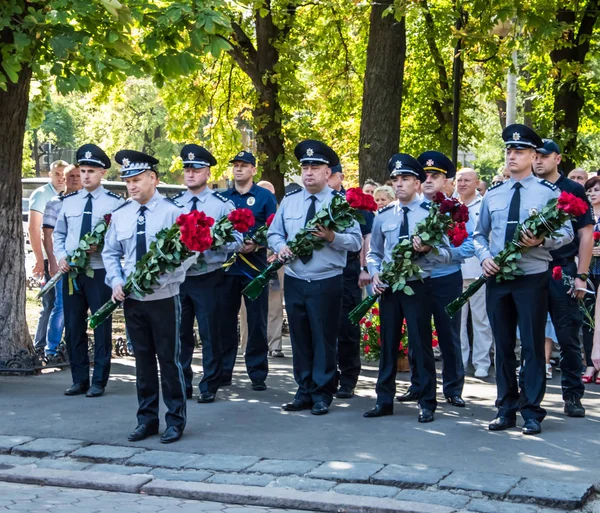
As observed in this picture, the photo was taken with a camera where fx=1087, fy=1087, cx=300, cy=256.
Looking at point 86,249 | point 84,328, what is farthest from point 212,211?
point 84,328

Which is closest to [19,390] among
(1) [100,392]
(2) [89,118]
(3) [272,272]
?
(1) [100,392]

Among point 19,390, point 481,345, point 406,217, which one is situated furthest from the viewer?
point 481,345

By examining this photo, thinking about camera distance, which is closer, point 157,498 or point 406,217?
point 157,498

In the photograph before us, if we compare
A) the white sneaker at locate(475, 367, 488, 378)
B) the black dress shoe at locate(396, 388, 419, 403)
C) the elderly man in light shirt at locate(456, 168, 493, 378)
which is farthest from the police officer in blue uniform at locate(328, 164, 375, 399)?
the white sneaker at locate(475, 367, 488, 378)

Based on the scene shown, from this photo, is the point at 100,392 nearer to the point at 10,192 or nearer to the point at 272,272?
the point at 272,272

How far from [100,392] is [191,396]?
0.87 m

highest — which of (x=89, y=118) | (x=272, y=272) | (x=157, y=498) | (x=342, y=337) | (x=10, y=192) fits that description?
(x=89, y=118)

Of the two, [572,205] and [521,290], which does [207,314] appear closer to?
[521,290]

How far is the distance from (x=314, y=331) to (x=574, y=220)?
7.71 ft

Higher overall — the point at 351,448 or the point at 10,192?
the point at 10,192

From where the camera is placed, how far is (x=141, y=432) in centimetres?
817

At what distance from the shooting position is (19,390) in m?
10.6

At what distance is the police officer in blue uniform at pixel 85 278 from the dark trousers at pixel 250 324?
3.76 feet

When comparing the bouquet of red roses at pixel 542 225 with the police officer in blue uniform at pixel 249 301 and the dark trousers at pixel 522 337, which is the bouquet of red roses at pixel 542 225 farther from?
the police officer in blue uniform at pixel 249 301
